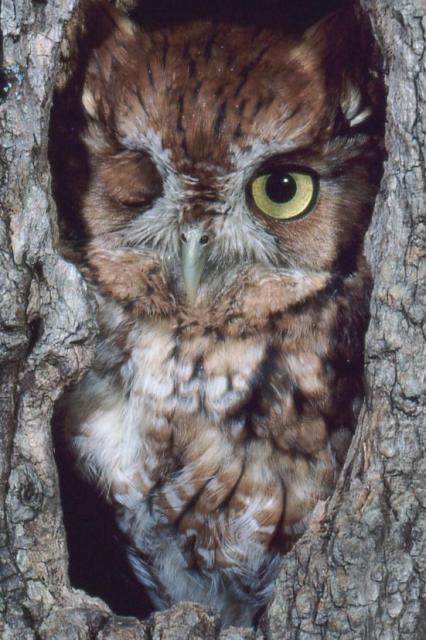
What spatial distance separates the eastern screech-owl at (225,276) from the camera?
75.1 inches

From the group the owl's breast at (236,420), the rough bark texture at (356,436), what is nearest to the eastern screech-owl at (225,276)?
the owl's breast at (236,420)

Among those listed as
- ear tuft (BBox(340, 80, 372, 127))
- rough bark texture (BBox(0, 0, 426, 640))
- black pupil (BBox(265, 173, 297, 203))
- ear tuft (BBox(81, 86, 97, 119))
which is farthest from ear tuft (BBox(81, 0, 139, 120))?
ear tuft (BBox(340, 80, 372, 127))

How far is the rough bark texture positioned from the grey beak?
0.31 metres

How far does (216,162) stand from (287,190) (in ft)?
0.58

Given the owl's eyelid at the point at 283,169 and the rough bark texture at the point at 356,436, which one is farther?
the owl's eyelid at the point at 283,169

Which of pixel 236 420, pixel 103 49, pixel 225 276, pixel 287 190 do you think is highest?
pixel 103 49

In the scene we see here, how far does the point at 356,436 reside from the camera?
67.1 inches

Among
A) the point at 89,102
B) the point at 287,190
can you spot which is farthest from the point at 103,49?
the point at 287,190

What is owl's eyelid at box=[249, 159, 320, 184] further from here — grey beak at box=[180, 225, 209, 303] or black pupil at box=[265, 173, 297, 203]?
grey beak at box=[180, 225, 209, 303]

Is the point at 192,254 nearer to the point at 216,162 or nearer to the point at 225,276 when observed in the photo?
the point at 225,276

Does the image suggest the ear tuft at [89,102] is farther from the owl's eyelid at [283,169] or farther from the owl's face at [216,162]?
Result: the owl's eyelid at [283,169]

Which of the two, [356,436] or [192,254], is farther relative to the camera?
[192,254]

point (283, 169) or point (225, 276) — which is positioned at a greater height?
point (283, 169)

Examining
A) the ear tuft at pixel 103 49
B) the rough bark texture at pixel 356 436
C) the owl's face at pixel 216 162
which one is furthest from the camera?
the ear tuft at pixel 103 49
